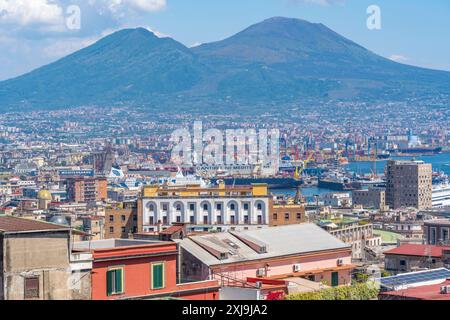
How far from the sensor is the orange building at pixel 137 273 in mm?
4699

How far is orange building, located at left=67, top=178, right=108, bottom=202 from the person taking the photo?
43.2 m

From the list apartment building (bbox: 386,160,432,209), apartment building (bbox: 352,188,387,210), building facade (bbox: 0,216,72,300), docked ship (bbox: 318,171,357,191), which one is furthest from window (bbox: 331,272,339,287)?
docked ship (bbox: 318,171,357,191)

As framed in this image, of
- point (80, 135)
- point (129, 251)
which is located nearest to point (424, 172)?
point (129, 251)

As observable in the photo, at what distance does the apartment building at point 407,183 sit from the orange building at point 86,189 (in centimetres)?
1117

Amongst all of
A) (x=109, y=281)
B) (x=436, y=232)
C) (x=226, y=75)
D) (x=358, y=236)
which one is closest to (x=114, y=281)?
(x=109, y=281)

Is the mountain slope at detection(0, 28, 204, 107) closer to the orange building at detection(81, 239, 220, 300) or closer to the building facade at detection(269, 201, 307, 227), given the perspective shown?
the building facade at detection(269, 201, 307, 227)

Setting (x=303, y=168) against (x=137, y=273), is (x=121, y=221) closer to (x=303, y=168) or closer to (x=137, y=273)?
(x=137, y=273)

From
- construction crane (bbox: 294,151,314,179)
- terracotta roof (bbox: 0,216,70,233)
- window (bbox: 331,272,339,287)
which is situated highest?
terracotta roof (bbox: 0,216,70,233)

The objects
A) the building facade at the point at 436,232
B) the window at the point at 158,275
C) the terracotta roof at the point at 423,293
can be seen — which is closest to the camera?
the window at the point at 158,275

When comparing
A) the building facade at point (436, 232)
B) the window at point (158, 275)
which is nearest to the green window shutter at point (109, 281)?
the window at point (158, 275)

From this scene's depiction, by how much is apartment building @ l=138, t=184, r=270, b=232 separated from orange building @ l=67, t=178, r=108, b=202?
86.7 ft

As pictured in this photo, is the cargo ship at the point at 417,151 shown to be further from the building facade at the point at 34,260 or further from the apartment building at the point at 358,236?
the building facade at the point at 34,260

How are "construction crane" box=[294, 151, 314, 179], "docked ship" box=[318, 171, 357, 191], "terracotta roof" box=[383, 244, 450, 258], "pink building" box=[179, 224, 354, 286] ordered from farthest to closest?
"construction crane" box=[294, 151, 314, 179] < "docked ship" box=[318, 171, 357, 191] < "terracotta roof" box=[383, 244, 450, 258] < "pink building" box=[179, 224, 354, 286]

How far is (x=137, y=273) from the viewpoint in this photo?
4.85 metres
